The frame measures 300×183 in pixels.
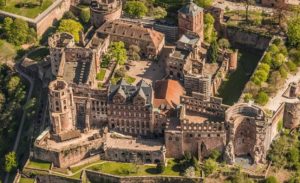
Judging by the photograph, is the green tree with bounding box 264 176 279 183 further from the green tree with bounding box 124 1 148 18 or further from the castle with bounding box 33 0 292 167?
the green tree with bounding box 124 1 148 18

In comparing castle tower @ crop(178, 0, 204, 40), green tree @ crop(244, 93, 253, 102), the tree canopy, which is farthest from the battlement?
green tree @ crop(244, 93, 253, 102)

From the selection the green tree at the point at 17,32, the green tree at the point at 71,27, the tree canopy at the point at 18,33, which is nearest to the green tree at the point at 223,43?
the green tree at the point at 71,27

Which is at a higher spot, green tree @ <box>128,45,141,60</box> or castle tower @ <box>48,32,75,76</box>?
castle tower @ <box>48,32,75,76</box>

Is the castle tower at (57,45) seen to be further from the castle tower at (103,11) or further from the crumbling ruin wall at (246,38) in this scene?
the crumbling ruin wall at (246,38)

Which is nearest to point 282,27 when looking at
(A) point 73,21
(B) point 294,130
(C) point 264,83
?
(C) point 264,83

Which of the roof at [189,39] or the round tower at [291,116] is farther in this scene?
the roof at [189,39]

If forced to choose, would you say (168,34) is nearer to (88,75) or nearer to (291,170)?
(88,75)

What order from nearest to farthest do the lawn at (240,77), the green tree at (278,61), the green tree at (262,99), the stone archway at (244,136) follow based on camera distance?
the stone archway at (244,136) < the green tree at (262,99) < the lawn at (240,77) < the green tree at (278,61)

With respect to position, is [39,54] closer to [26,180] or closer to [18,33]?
[18,33]
